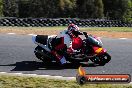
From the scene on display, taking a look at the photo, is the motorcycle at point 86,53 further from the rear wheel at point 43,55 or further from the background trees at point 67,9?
the background trees at point 67,9

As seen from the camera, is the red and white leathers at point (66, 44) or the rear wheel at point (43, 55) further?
the rear wheel at point (43, 55)

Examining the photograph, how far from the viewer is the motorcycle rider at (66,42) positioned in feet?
35.1

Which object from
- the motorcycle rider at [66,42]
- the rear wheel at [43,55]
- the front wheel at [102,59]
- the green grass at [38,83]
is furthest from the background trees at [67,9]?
the green grass at [38,83]

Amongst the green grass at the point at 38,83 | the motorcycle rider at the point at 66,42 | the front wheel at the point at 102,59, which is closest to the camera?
the green grass at the point at 38,83

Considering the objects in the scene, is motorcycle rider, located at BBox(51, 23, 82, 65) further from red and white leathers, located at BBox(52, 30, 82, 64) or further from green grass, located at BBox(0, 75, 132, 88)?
green grass, located at BBox(0, 75, 132, 88)

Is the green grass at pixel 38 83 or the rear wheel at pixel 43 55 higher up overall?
the green grass at pixel 38 83

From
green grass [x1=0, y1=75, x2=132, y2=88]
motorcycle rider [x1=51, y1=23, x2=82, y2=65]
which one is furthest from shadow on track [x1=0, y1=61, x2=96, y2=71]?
green grass [x1=0, y1=75, x2=132, y2=88]

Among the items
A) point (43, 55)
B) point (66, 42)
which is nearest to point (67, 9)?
point (43, 55)

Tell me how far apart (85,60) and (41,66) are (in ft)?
4.44

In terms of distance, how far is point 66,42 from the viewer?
10742 millimetres

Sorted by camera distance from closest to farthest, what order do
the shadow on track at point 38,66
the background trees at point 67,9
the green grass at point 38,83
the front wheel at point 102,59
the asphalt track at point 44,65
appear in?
1. the green grass at point 38,83
2. the asphalt track at point 44,65
3. the shadow on track at point 38,66
4. the front wheel at point 102,59
5. the background trees at point 67,9

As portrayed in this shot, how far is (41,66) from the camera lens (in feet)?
35.0

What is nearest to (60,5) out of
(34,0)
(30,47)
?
(34,0)

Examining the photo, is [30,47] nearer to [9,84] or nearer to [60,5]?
[9,84]
